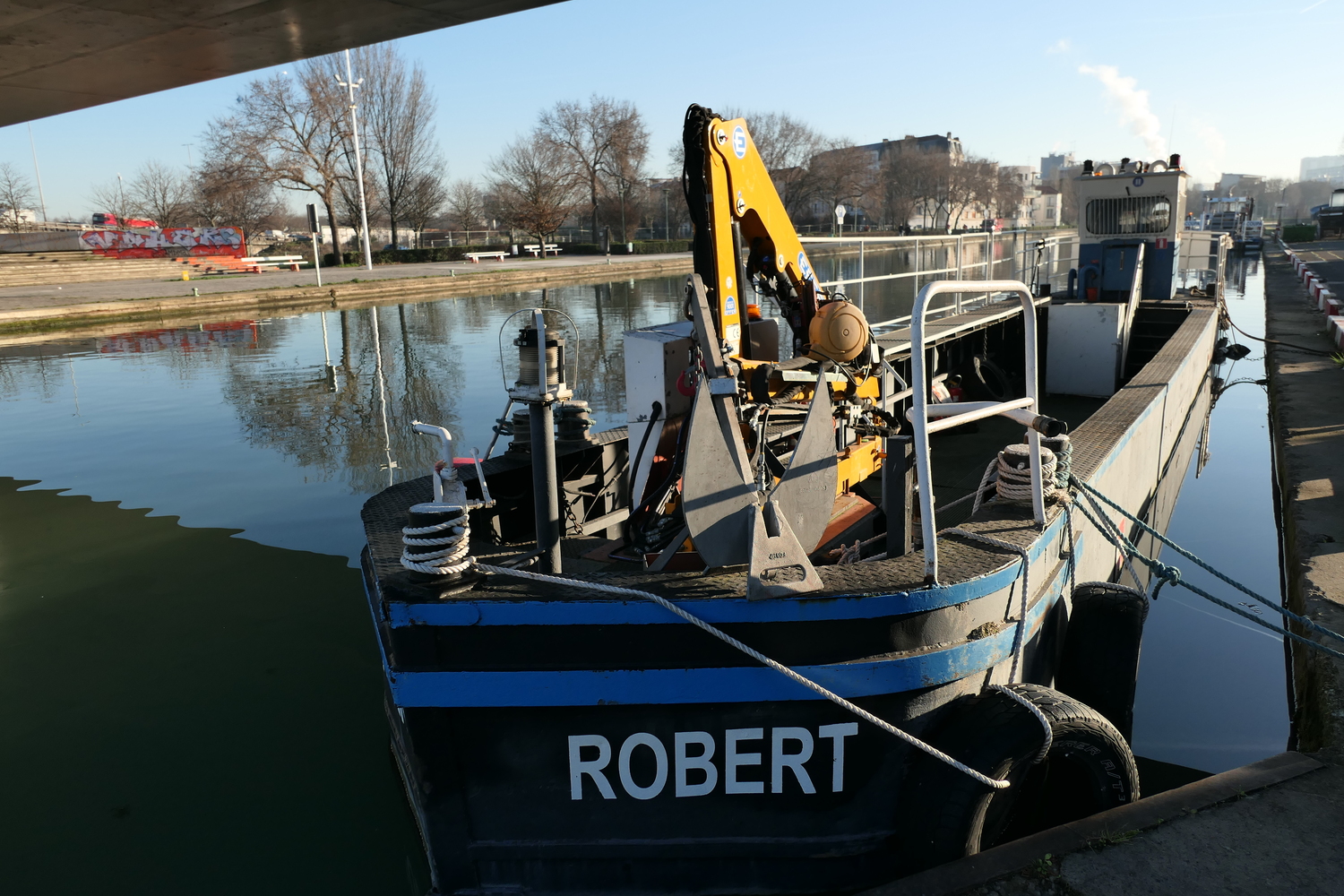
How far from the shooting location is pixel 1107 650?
4004 millimetres

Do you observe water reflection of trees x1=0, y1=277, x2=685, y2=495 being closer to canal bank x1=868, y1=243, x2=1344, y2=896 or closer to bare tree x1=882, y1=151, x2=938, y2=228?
canal bank x1=868, y1=243, x2=1344, y2=896

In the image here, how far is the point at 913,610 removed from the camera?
292 cm

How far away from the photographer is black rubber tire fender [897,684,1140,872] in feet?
9.88

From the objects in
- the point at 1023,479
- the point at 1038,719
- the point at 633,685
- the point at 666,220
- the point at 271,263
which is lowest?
the point at 1038,719

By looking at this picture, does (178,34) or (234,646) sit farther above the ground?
(178,34)

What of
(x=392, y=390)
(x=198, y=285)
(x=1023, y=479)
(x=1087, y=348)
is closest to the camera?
(x=1023, y=479)

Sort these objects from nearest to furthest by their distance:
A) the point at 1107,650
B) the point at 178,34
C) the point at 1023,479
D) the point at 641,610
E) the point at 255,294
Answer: the point at 641,610, the point at 1023,479, the point at 1107,650, the point at 178,34, the point at 255,294

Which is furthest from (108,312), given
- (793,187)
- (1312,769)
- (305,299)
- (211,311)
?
(793,187)

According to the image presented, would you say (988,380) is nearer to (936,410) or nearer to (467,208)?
(936,410)

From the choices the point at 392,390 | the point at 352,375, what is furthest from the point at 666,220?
the point at 392,390

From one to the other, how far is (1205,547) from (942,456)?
232 centimetres

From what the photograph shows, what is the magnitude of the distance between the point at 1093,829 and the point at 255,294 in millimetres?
30770

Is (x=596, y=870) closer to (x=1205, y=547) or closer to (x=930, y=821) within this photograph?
(x=930, y=821)

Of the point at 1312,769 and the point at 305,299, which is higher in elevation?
the point at 305,299
